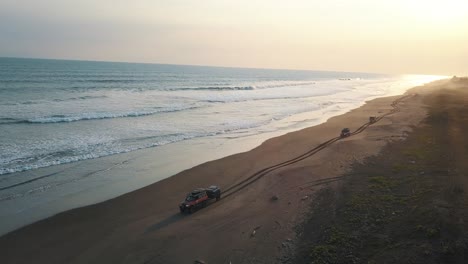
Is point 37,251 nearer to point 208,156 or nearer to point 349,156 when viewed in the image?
point 208,156

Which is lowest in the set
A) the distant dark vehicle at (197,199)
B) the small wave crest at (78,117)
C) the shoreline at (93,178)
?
the shoreline at (93,178)

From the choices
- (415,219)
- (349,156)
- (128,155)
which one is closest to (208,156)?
(128,155)

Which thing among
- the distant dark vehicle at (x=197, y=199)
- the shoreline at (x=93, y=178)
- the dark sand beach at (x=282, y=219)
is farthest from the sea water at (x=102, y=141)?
the distant dark vehicle at (x=197, y=199)

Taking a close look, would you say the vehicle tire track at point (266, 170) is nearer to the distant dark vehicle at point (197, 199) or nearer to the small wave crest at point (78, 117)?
the distant dark vehicle at point (197, 199)

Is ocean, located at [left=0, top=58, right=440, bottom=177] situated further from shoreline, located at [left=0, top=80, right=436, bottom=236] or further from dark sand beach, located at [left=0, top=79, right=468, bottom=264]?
dark sand beach, located at [left=0, top=79, right=468, bottom=264]

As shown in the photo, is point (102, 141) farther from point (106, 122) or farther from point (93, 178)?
point (106, 122)

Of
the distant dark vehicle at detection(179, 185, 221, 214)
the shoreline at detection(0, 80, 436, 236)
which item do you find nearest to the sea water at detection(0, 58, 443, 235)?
the shoreline at detection(0, 80, 436, 236)
